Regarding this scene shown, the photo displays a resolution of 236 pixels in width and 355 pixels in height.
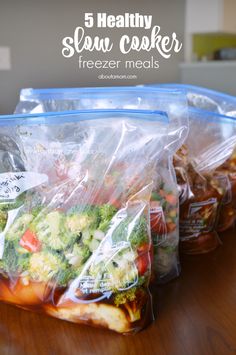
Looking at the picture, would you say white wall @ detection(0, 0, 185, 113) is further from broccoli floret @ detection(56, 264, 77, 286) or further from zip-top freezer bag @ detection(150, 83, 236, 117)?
broccoli floret @ detection(56, 264, 77, 286)

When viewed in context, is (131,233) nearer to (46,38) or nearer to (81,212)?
(81,212)

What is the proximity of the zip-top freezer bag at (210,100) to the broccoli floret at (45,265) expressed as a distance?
0.47 metres

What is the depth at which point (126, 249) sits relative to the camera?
1.39ft

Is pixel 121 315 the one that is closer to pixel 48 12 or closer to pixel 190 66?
pixel 48 12

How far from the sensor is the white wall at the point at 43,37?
1796 millimetres

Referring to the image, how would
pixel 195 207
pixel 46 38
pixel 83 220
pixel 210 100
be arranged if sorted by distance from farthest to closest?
1. pixel 46 38
2. pixel 210 100
3. pixel 195 207
4. pixel 83 220

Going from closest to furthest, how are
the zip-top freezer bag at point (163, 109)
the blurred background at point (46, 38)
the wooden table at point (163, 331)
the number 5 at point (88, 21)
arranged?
the wooden table at point (163, 331)
the zip-top freezer bag at point (163, 109)
the number 5 at point (88, 21)
the blurred background at point (46, 38)

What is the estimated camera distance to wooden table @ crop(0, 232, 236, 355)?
407 millimetres

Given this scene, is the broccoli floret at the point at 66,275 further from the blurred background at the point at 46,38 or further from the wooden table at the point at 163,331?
the blurred background at the point at 46,38

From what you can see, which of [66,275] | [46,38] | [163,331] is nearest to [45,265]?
[66,275]

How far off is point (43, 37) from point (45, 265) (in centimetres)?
165

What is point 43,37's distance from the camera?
1.86m

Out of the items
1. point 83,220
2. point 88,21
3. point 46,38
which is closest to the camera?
point 83,220

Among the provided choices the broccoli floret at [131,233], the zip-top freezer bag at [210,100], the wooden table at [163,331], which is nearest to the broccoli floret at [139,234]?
the broccoli floret at [131,233]
